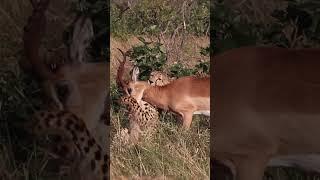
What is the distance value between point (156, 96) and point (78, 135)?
28cm

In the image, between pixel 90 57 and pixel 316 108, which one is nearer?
pixel 316 108

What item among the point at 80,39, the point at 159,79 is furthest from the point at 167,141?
the point at 80,39

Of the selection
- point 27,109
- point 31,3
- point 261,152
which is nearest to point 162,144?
point 261,152

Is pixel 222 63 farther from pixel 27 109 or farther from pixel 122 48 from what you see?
pixel 27 109

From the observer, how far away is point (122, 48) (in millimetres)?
1806

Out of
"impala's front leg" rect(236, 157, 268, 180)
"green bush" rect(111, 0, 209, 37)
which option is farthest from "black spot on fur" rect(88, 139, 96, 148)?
"impala's front leg" rect(236, 157, 268, 180)

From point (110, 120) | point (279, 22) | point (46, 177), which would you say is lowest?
point (46, 177)

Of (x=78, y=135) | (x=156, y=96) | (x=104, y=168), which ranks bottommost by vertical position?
(x=104, y=168)

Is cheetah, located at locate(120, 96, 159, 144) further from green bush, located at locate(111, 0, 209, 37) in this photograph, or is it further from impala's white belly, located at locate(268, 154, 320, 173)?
impala's white belly, located at locate(268, 154, 320, 173)

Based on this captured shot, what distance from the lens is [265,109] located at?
1.74m

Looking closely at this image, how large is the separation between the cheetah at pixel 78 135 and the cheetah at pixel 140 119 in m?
0.12

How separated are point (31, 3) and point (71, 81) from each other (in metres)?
0.28

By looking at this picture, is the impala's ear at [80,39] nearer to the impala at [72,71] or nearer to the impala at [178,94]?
the impala at [72,71]

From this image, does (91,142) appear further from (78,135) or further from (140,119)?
(140,119)
